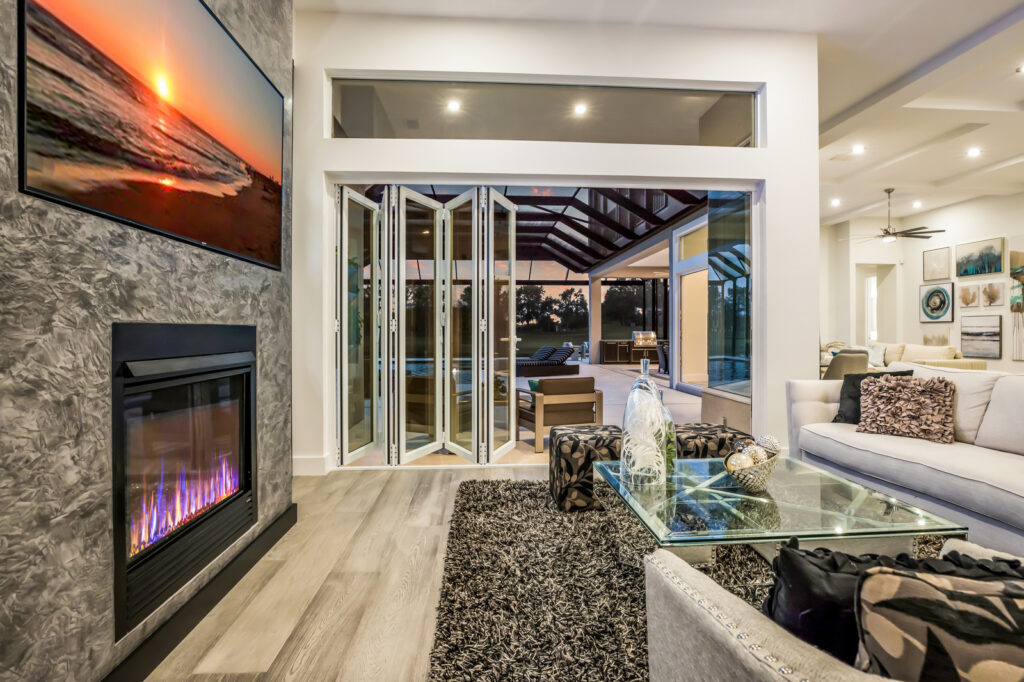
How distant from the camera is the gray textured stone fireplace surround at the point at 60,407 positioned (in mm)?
1078

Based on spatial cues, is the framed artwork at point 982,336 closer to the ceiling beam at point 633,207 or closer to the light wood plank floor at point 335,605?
the ceiling beam at point 633,207

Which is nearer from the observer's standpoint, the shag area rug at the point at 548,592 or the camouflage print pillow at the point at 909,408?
the shag area rug at the point at 548,592

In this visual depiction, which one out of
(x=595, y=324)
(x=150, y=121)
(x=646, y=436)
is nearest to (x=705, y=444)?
(x=646, y=436)

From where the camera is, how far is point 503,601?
1.73 meters

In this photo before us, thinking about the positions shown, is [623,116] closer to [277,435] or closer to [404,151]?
[404,151]

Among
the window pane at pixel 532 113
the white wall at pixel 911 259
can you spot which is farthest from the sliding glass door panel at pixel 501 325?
the white wall at pixel 911 259

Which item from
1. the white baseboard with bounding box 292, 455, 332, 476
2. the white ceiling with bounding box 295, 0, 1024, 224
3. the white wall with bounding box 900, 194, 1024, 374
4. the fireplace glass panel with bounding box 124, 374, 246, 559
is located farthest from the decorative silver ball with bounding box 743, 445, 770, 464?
the white wall with bounding box 900, 194, 1024, 374

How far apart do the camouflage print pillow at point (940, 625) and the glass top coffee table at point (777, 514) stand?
2.88 feet

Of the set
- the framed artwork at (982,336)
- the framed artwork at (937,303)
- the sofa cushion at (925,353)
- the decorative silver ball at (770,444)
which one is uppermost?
the framed artwork at (937,303)

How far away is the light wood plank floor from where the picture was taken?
1452 mm

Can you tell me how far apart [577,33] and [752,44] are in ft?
4.64

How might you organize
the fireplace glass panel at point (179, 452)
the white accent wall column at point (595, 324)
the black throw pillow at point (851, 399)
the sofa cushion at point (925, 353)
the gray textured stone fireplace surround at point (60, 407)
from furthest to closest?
1. the white accent wall column at point (595, 324)
2. the sofa cushion at point (925, 353)
3. the black throw pillow at point (851, 399)
4. the fireplace glass panel at point (179, 452)
5. the gray textured stone fireplace surround at point (60, 407)

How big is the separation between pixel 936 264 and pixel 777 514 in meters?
9.95

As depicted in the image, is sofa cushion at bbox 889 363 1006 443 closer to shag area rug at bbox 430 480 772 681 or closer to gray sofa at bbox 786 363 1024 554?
gray sofa at bbox 786 363 1024 554
